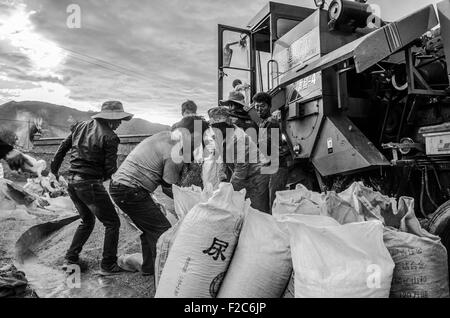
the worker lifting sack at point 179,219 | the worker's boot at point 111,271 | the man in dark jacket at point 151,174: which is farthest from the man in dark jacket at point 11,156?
the worker lifting sack at point 179,219

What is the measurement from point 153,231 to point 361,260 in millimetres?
1850

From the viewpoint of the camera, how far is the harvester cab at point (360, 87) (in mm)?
2332

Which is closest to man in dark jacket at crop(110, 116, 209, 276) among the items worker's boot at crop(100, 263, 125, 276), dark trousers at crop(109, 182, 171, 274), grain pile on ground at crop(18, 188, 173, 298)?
dark trousers at crop(109, 182, 171, 274)

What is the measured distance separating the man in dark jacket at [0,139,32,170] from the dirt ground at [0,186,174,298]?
3.11 feet

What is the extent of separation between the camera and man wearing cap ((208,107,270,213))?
131 inches

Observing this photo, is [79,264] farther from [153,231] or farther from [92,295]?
[153,231]

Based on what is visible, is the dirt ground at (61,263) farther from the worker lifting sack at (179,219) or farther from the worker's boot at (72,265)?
the worker lifting sack at (179,219)

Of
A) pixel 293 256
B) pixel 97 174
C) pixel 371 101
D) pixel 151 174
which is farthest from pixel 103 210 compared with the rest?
pixel 371 101

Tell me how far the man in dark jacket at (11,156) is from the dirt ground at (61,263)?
37.4 inches

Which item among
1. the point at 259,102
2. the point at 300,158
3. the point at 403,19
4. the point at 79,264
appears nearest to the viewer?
the point at 403,19

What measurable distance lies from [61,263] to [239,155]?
6.60ft

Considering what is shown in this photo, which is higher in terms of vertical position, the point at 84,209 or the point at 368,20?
the point at 368,20

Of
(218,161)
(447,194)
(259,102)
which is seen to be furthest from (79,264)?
(447,194)

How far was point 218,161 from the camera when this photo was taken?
11.1 ft
